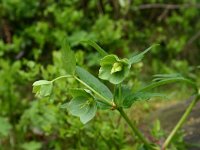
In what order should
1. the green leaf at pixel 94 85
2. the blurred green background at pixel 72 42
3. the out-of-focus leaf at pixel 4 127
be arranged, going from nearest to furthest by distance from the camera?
the green leaf at pixel 94 85 < the out-of-focus leaf at pixel 4 127 < the blurred green background at pixel 72 42

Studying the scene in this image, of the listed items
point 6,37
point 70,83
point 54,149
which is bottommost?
point 54,149

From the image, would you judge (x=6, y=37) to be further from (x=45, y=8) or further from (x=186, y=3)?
(x=186, y=3)

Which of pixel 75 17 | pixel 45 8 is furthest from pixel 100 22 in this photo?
pixel 45 8

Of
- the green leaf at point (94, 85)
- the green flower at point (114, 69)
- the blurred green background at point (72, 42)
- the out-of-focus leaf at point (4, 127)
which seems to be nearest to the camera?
the green flower at point (114, 69)

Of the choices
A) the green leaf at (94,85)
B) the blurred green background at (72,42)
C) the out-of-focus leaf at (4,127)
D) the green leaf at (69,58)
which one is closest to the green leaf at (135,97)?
the green leaf at (94,85)

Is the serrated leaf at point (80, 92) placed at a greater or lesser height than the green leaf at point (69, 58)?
lesser

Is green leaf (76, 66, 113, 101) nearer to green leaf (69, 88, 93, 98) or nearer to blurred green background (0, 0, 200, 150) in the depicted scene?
Answer: green leaf (69, 88, 93, 98)

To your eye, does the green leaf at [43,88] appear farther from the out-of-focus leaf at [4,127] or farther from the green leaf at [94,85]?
the out-of-focus leaf at [4,127]
